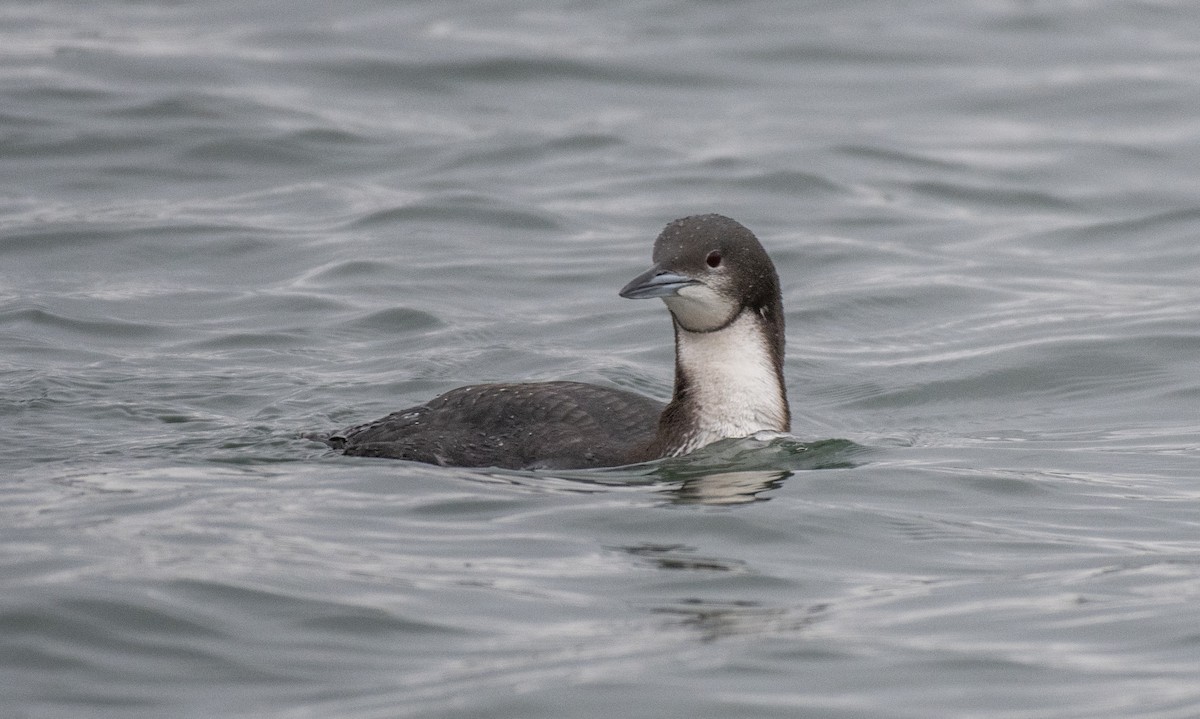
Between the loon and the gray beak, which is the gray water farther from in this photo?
the gray beak

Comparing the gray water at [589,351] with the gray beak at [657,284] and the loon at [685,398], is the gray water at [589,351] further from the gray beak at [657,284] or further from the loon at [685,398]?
the gray beak at [657,284]

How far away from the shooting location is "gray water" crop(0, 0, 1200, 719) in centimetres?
623

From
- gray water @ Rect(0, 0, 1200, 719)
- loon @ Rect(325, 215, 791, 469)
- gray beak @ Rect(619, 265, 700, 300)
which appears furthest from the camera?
loon @ Rect(325, 215, 791, 469)

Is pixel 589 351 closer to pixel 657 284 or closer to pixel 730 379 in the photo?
pixel 730 379

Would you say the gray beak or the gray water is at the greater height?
the gray beak

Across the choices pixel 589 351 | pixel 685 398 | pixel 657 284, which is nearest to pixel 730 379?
pixel 685 398

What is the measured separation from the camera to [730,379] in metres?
8.34

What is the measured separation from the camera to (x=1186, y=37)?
65.9 feet

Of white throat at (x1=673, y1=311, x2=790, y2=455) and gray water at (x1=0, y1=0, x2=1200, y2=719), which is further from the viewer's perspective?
white throat at (x1=673, y1=311, x2=790, y2=455)

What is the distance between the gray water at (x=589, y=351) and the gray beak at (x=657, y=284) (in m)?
0.77

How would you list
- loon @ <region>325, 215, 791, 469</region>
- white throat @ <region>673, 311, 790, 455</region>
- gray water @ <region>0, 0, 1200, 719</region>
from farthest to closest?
white throat @ <region>673, 311, 790, 455</region>
loon @ <region>325, 215, 791, 469</region>
gray water @ <region>0, 0, 1200, 719</region>

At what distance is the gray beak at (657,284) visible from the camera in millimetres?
7957

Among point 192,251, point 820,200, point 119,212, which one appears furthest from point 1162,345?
point 119,212

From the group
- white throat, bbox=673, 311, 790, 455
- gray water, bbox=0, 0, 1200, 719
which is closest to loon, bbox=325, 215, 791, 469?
white throat, bbox=673, 311, 790, 455
